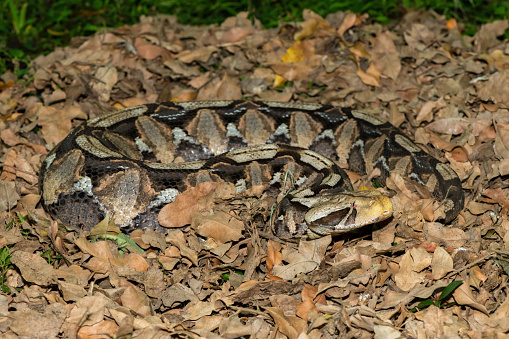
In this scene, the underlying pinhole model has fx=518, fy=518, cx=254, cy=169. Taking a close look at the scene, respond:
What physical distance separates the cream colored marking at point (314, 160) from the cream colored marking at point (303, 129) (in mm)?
1015

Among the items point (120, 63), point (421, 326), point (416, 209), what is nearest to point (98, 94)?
point (120, 63)

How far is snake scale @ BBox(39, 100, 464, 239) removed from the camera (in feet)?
20.5

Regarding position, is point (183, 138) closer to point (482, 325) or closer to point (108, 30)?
point (108, 30)

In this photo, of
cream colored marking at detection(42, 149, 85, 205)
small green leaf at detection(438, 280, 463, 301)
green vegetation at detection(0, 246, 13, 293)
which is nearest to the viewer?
small green leaf at detection(438, 280, 463, 301)

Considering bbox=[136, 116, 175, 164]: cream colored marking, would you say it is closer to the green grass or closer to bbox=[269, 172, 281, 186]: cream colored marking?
bbox=[269, 172, 281, 186]: cream colored marking

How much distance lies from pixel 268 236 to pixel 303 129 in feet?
8.60

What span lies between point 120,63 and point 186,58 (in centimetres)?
125

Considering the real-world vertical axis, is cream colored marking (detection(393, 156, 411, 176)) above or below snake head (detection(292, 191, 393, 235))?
below

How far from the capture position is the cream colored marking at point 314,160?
6.98m

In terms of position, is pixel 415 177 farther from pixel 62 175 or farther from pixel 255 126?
pixel 62 175

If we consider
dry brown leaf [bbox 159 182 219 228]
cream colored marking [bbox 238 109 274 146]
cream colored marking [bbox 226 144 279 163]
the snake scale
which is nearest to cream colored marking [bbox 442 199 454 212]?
the snake scale

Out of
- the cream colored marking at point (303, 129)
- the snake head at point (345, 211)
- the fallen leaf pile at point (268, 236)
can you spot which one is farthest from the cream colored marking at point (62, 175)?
the cream colored marking at point (303, 129)

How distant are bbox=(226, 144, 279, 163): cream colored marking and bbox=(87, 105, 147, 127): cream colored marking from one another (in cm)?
172

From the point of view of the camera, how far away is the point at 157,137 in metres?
7.83
